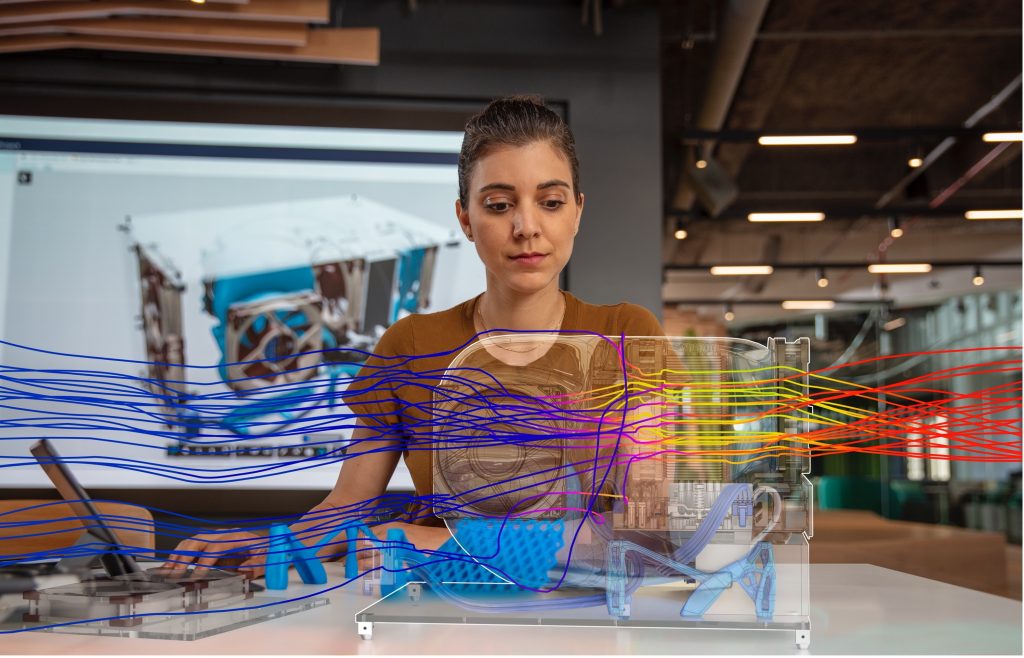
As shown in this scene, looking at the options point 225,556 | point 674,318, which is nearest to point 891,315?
point 674,318

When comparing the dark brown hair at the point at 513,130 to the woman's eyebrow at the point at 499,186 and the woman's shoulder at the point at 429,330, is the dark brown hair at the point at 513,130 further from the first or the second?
the woman's shoulder at the point at 429,330

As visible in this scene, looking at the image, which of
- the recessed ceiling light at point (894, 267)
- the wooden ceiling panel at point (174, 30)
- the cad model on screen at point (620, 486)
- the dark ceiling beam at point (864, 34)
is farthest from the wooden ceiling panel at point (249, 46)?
the recessed ceiling light at point (894, 267)

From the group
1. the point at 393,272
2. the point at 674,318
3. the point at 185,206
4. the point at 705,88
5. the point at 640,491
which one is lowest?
the point at 640,491

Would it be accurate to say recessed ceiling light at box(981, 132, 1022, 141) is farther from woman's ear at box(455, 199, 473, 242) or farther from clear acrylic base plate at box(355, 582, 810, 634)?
clear acrylic base plate at box(355, 582, 810, 634)

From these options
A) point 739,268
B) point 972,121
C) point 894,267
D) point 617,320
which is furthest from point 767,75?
point 617,320

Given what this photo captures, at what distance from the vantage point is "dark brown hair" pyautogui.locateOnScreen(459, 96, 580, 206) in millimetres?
1112

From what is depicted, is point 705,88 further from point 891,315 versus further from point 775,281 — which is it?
point 775,281

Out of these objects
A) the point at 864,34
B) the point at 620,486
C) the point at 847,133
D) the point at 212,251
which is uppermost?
the point at 864,34

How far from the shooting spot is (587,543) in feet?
2.72

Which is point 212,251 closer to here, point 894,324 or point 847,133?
point 847,133

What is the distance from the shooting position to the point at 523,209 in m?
1.07

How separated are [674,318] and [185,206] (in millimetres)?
8905

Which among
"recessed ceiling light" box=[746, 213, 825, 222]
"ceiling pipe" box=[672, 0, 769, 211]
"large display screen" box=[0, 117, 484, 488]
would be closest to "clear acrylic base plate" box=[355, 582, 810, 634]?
"large display screen" box=[0, 117, 484, 488]

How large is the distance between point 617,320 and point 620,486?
2.11 feet
